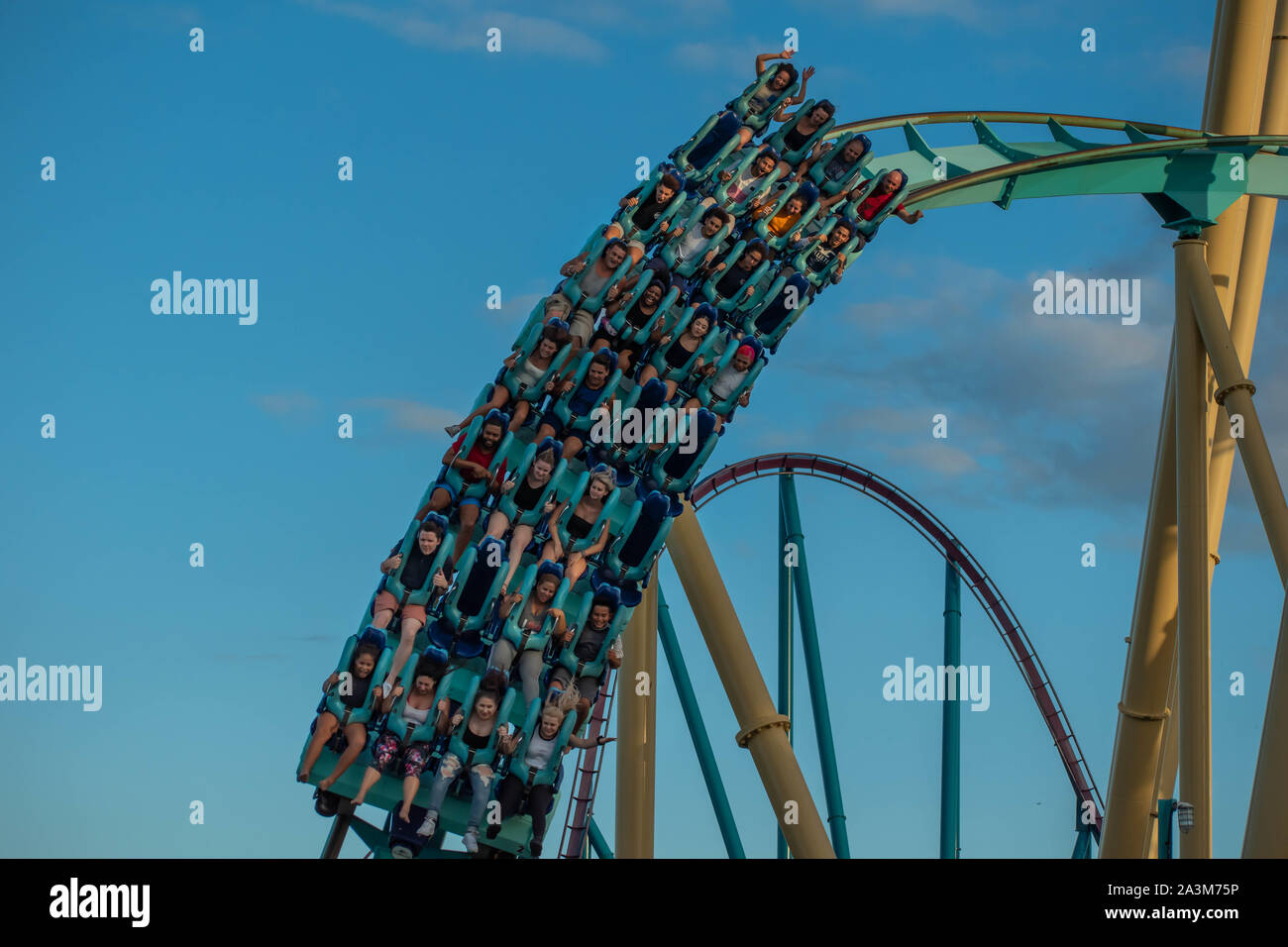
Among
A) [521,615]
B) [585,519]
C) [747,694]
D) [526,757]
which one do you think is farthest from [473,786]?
[747,694]

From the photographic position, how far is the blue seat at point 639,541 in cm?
730

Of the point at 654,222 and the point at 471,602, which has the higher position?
the point at 654,222

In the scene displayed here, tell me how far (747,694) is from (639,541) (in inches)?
59.9

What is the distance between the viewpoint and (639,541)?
7344 millimetres

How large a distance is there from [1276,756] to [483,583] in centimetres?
364

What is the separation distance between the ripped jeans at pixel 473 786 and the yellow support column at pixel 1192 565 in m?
3.33

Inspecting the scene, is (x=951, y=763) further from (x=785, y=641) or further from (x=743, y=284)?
(x=743, y=284)

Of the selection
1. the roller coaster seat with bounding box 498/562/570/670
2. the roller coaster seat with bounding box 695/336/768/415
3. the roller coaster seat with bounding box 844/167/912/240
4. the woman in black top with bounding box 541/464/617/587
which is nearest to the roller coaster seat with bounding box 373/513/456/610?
the roller coaster seat with bounding box 498/562/570/670

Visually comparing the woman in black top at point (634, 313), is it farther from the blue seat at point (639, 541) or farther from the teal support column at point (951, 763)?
the teal support column at point (951, 763)

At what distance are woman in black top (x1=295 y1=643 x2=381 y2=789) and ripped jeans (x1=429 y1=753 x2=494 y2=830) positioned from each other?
38 centimetres
